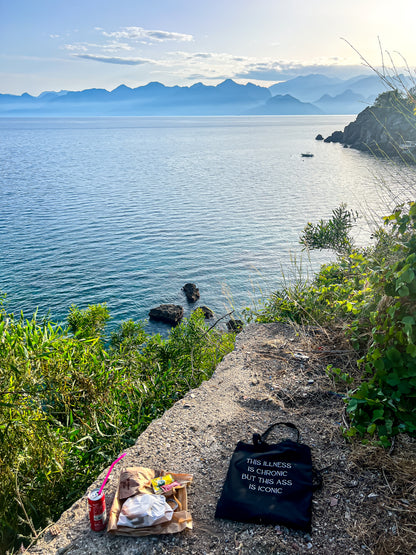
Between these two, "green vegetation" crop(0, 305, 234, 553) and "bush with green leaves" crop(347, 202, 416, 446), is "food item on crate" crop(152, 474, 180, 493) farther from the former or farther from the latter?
"bush with green leaves" crop(347, 202, 416, 446)

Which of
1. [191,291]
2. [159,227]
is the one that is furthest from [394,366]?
[159,227]

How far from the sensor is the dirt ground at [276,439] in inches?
133

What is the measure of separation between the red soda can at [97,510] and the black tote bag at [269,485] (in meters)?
1.03

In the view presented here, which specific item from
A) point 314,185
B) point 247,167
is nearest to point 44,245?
point 314,185

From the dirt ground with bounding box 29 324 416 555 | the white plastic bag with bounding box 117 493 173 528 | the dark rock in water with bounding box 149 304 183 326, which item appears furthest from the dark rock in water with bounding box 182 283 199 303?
the white plastic bag with bounding box 117 493 173 528

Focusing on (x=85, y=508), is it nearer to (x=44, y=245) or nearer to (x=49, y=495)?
(x=49, y=495)

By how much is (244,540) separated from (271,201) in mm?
43459

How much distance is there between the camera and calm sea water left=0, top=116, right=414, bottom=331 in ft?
76.6

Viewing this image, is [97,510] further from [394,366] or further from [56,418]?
[394,366]

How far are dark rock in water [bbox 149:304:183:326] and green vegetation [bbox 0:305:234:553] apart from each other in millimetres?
12632

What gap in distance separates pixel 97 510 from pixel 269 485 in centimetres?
160

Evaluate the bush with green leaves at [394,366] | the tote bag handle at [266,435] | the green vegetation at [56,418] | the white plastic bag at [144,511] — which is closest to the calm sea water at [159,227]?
the bush with green leaves at [394,366]

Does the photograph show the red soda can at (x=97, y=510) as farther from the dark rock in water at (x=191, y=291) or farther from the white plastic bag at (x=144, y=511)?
the dark rock in water at (x=191, y=291)

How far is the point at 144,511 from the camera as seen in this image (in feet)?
11.7
